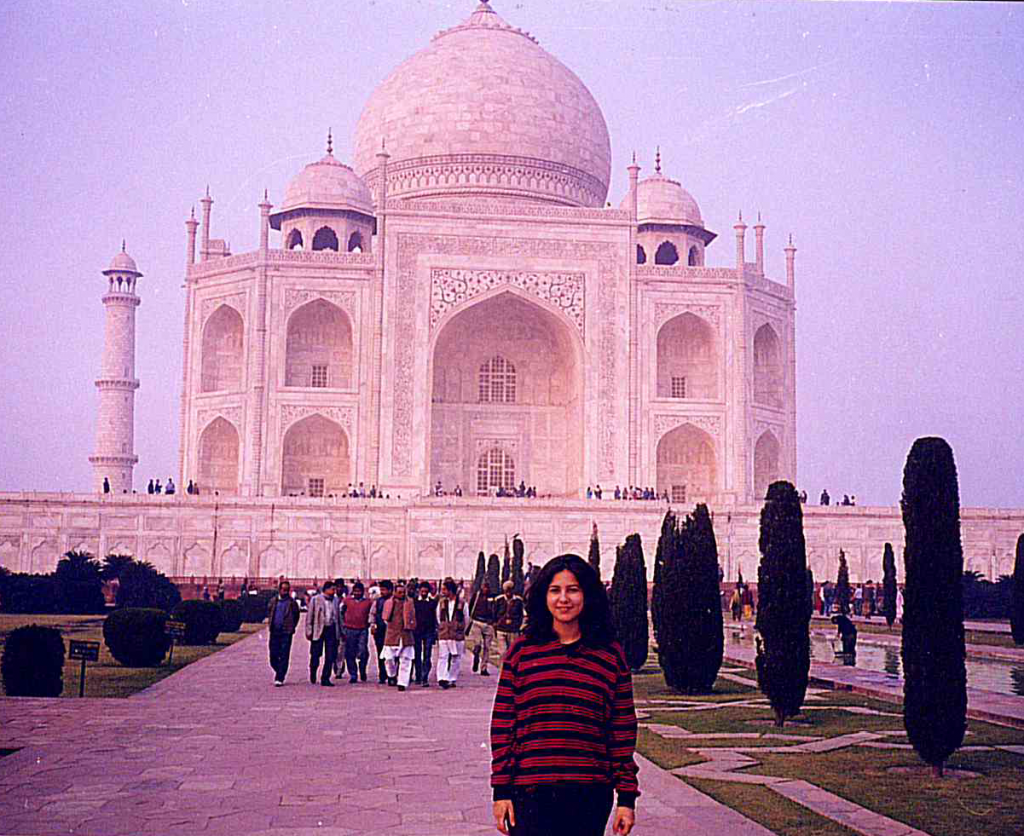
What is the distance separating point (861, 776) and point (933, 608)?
97cm

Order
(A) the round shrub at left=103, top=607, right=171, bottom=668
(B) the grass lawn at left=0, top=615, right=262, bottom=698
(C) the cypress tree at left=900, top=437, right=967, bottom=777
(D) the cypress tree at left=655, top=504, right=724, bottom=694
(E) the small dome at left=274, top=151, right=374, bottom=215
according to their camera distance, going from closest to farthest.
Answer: (C) the cypress tree at left=900, top=437, right=967, bottom=777, (B) the grass lawn at left=0, top=615, right=262, bottom=698, (D) the cypress tree at left=655, top=504, right=724, bottom=694, (A) the round shrub at left=103, top=607, right=171, bottom=668, (E) the small dome at left=274, top=151, right=374, bottom=215

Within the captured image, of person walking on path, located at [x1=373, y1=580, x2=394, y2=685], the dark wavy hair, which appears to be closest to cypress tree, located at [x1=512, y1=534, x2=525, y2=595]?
person walking on path, located at [x1=373, y1=580, x2=394, y2=685]

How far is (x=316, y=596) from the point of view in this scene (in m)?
10.8

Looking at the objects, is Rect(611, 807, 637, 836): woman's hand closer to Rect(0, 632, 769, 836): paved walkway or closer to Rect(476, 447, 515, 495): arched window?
Rect(0, 632, 769, 836): paved walkway

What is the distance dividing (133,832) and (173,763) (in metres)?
1.54

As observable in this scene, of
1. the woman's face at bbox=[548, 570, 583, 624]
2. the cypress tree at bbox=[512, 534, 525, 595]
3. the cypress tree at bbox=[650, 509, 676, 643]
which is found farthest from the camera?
the cypress tree at bbox=[512, 534, 525, 595]

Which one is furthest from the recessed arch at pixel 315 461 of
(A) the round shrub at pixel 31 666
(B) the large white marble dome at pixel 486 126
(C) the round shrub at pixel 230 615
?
(A) the round shrub at pixel 31 666

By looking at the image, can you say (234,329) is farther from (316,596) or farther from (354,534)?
(316,596)

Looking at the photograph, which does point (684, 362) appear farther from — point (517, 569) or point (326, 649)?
point (326, 649)

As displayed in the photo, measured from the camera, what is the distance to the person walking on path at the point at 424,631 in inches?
428

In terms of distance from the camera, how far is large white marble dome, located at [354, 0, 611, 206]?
3484 centimetres

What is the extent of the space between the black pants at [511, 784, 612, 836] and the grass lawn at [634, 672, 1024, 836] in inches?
74.6

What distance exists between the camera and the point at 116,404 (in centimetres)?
3459

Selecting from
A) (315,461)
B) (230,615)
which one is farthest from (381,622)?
(315,461)
